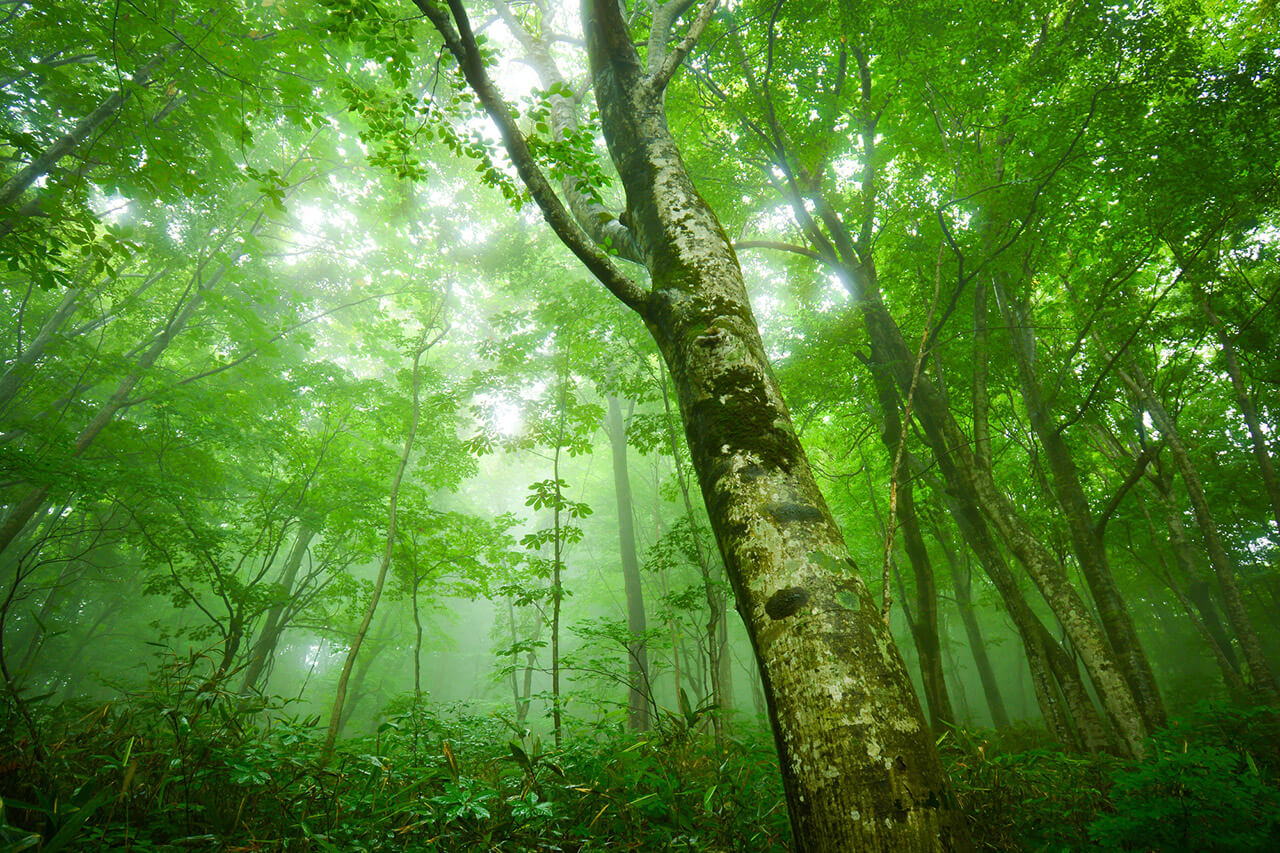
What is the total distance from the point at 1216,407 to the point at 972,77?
11.3m

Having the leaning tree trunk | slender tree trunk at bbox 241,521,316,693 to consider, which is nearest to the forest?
the leaning tree trunk

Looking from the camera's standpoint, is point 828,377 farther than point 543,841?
Yes

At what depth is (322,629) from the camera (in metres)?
12.0

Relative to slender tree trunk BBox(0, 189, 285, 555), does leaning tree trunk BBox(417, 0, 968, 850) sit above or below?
below

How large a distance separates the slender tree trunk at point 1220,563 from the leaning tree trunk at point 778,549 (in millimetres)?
8708

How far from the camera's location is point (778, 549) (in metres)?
1.47

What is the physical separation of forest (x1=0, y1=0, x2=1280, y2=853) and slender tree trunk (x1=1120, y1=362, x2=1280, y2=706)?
0.10 m

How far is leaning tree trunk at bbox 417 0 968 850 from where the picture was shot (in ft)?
3.66

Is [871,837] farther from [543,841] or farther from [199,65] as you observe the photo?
[199,65]

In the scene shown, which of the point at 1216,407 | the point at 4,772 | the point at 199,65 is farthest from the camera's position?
the point at 1216,407

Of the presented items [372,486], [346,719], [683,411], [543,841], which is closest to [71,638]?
[346,719]

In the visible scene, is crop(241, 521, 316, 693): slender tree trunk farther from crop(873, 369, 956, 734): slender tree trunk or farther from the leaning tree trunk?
crop(873, 369, 956, 734): slender tree trunk

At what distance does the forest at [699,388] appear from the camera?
76.5 inches

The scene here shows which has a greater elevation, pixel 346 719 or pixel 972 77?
pixel 972 77
